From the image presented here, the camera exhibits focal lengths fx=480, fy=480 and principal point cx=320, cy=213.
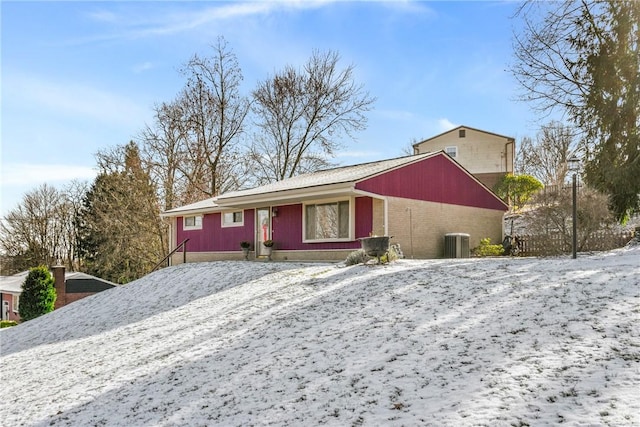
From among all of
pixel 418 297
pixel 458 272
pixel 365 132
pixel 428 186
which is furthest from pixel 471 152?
pixel 418 297

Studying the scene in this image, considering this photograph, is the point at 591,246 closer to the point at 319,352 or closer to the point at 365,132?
the point at 319,352

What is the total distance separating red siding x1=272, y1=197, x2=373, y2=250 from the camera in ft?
50.3

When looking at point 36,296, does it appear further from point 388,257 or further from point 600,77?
point 600,77

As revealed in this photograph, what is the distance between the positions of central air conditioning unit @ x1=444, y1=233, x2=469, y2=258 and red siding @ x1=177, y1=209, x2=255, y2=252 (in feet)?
25.0

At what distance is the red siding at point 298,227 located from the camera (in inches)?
603

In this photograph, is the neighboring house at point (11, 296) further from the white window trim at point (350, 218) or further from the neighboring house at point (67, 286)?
the white window trim at point (350, 218)

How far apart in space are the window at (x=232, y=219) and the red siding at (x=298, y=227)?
2494 mm

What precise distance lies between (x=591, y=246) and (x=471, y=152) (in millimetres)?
18491

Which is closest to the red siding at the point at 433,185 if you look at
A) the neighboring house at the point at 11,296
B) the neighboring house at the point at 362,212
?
the neighboring house at the point at 362,212

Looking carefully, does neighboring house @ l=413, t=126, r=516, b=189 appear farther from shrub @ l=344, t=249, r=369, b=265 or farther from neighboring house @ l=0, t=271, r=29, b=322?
neighboring house @ l=0, t=271, r=29, b=322

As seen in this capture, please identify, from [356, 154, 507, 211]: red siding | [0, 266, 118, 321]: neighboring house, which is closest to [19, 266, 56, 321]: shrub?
[0, 266, 118, 321]: neighboring house

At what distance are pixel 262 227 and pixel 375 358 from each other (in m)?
14.0

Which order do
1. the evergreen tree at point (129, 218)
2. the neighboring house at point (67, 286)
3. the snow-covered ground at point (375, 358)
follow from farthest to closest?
the evergreen tree at point (129, 218), the neighboring house at point (67, 286), the snow-covered ground at point (375, 358)

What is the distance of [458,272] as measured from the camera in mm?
9422
